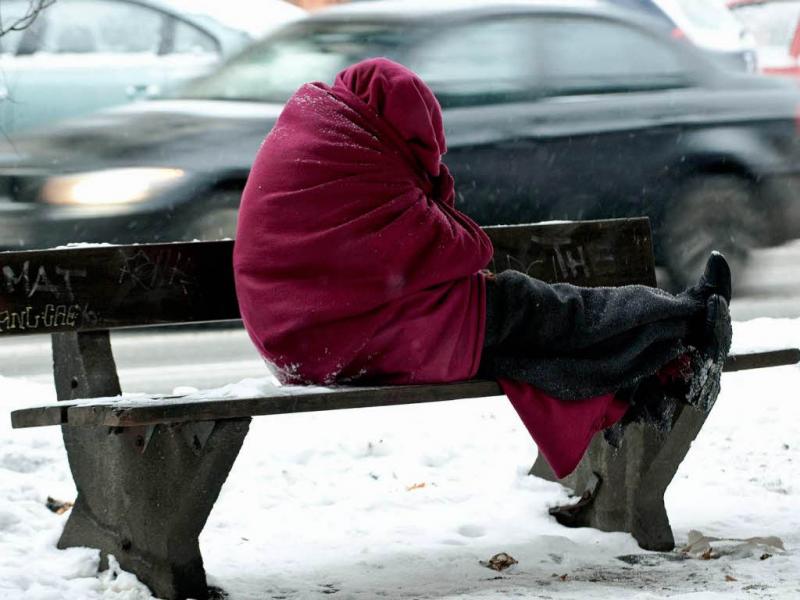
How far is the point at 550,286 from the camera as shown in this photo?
3980mm

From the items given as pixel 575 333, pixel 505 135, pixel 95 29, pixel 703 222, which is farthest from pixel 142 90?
pixel 575 333

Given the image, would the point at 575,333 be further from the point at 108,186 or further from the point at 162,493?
the point at 108,186

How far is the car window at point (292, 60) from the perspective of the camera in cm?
776

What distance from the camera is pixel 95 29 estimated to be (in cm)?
836

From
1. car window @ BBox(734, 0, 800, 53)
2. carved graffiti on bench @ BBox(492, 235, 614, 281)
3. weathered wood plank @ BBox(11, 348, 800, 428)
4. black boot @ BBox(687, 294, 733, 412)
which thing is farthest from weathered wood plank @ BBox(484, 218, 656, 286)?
car window @ BBox(734, 0, 800, 53)

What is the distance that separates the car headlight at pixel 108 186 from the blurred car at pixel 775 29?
3.95m

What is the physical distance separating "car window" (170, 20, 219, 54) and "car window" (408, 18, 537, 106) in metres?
1.17

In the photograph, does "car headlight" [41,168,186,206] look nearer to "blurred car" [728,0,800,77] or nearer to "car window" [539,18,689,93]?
"car window" [539,18,689,93]

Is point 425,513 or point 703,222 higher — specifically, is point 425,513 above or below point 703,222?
above

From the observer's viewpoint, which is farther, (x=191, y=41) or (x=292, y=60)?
(x=191, y=41)

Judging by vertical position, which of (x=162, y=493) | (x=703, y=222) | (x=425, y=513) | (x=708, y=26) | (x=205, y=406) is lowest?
(x=703, y=222)

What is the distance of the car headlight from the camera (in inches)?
297

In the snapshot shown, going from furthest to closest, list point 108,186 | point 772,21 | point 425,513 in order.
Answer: point 772,21 < point 108,186 < point 425,513

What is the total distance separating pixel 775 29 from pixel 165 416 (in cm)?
803
